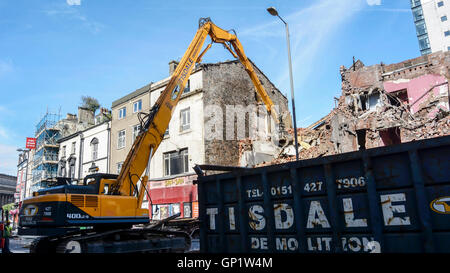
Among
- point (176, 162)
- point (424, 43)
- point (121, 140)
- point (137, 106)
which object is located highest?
point (424, 43)

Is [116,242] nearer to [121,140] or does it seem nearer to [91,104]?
[121,140]

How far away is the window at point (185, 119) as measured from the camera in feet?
91.4

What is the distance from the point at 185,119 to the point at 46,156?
30.5m

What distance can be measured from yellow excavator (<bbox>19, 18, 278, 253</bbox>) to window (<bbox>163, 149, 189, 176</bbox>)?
14406 mm

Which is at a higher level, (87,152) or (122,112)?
(122,112)

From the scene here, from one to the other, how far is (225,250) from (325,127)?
2035cm

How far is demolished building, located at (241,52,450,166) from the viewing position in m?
A: 20.2

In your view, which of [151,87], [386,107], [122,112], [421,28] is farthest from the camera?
[421,28]

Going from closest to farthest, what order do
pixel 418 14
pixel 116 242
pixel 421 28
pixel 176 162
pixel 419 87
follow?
pixel 116 242, pixel 419 87, pixel 176 162, pixel 421 28, pixel 418 14

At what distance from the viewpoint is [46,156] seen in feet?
156

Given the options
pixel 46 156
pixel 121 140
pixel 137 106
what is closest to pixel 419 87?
pixel 137 106

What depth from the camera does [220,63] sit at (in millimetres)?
29078
